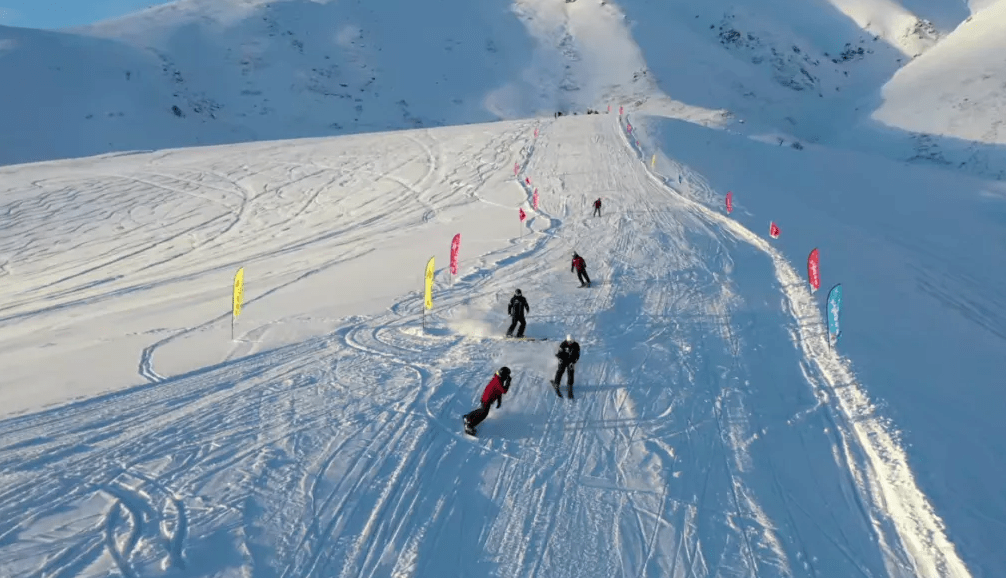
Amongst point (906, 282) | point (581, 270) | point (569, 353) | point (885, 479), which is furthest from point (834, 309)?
point (906, 282)

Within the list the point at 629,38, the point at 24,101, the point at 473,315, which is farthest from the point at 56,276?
the point at 629,38

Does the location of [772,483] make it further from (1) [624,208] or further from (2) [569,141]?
(2) [569,141]

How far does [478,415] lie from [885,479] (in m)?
5.09

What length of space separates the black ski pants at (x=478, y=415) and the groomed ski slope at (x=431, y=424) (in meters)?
0.33

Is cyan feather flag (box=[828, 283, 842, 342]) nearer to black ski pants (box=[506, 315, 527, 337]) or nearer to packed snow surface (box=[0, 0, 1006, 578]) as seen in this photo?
packed snow surface (box=[0, 0, 1006, 578])

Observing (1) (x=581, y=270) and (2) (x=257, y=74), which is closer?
(1) (x=581, y=270)

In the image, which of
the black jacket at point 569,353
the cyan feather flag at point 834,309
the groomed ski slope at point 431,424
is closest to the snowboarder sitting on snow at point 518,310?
the groomed ski slope at point 431,424

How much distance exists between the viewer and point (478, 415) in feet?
31.0

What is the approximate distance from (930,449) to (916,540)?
2.29 m

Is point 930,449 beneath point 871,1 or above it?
Answer: beneath

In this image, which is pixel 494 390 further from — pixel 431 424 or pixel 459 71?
pixel 459 71

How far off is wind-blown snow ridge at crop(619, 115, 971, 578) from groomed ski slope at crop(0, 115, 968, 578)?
53 millimetres

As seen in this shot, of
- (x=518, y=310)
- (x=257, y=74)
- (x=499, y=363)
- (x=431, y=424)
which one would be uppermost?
(x=257, y=74)

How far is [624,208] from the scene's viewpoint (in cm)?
2692
